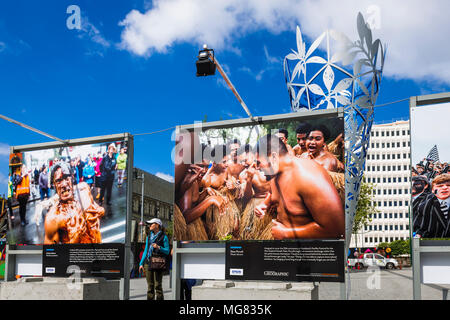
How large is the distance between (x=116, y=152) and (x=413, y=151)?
270 inches

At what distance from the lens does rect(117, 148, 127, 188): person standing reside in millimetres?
12422

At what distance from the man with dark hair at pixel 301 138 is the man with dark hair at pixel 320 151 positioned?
7cm

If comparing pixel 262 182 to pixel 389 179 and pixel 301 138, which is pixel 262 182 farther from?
pixel 389 179

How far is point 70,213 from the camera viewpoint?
13.0 meters

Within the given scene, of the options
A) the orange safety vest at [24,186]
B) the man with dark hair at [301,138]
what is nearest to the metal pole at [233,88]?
→ the man with dark hair at [301,138]

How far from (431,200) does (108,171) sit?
24.1ft

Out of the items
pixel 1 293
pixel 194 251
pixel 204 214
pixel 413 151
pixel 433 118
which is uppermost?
pixel 433 118

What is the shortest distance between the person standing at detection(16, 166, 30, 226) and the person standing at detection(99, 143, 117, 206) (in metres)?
2.54

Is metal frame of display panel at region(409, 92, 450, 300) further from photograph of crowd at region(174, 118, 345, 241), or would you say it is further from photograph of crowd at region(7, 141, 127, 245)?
photograph of crowd at region(7, 141, 127, 245)

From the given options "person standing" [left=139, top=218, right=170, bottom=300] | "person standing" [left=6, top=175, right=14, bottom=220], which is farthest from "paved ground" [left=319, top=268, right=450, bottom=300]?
"person standing" [left=6, top=175, right=14, bottom=220]

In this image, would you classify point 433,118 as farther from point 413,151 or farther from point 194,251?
point 194,251

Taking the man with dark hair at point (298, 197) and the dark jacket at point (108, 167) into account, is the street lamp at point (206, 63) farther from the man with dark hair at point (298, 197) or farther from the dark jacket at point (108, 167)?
the dark jacket at point (108, 167)

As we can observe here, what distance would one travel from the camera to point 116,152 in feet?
41.5

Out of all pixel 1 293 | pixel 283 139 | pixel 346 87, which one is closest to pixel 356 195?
pixel 346 87
